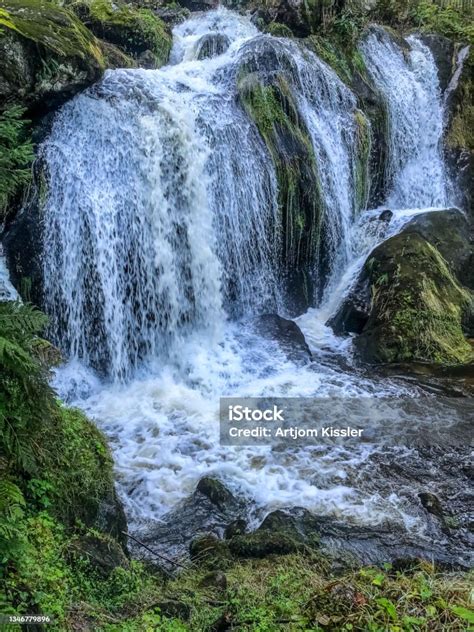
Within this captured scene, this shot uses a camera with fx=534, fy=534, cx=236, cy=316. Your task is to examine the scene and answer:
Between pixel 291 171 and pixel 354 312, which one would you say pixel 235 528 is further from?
pixel 291 171

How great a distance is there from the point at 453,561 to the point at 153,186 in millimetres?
7133

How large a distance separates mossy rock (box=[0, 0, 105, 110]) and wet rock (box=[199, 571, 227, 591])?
22.7ft

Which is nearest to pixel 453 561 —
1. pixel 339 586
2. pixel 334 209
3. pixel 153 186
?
pixel 339 586

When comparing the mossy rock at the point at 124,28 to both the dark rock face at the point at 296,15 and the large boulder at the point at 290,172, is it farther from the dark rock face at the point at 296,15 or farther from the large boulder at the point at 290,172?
the dark rock face at the point at 296,15

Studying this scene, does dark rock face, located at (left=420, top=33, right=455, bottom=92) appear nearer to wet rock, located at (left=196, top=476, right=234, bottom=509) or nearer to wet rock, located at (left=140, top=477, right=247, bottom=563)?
wet rock, located at (left=196, top=476, right=234, bottom=509)

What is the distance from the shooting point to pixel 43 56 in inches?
316

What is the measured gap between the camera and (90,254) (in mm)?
8484

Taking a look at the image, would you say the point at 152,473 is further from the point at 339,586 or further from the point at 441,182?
the point at 441,182

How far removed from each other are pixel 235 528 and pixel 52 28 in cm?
799

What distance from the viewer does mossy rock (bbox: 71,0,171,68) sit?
13.0 meters

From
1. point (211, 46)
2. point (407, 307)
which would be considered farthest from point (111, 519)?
point (211, 46)

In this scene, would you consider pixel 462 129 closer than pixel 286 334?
No

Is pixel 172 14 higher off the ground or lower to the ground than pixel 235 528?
higher

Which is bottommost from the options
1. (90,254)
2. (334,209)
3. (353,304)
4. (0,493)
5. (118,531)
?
(118,531)
